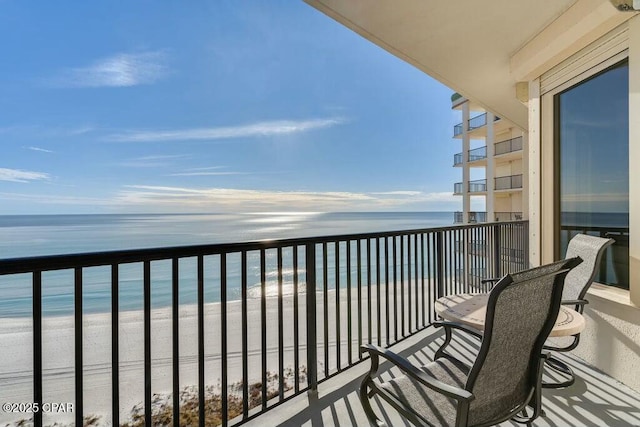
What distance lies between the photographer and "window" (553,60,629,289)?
7.62 feet

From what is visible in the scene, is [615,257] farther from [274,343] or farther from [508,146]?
[508,146]

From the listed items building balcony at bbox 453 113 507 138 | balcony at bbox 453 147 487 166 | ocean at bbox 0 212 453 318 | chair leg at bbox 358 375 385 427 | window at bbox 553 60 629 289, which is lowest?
ocean at bbox 0 212 453 318

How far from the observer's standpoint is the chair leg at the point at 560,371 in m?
2.03

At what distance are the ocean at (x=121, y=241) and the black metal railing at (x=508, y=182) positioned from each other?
219 inches

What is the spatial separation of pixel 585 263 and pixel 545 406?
1059 mm

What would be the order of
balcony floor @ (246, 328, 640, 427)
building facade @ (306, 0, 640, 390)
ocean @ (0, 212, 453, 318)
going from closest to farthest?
balcony floor @ (246, 328, 640, 427) → building facade @ (306, 0, 640, 390) → ocean @ (0, 212, 453, 318)

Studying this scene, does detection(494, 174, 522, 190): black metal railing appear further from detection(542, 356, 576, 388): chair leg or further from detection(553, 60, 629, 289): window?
detection(542, 356, 576, 388): chair leg

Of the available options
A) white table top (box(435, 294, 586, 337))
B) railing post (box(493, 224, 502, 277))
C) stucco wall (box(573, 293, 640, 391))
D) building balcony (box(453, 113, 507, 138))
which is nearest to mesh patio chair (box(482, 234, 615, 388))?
stucco wall (box(573, 293, 640, 391))

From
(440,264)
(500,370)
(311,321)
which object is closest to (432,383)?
(500,370)

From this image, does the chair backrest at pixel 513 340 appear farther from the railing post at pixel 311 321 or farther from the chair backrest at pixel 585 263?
the chair backrest at pixel 585 263

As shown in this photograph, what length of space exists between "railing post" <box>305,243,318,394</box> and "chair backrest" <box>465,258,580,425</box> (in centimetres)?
109

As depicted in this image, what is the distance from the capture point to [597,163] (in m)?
2.57

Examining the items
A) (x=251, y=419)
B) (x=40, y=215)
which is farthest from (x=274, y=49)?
(x=40, y=215)

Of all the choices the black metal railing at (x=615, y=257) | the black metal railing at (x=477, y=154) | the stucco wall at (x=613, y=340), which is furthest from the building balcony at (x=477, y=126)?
the stucco wall at (x=613, y=340)
